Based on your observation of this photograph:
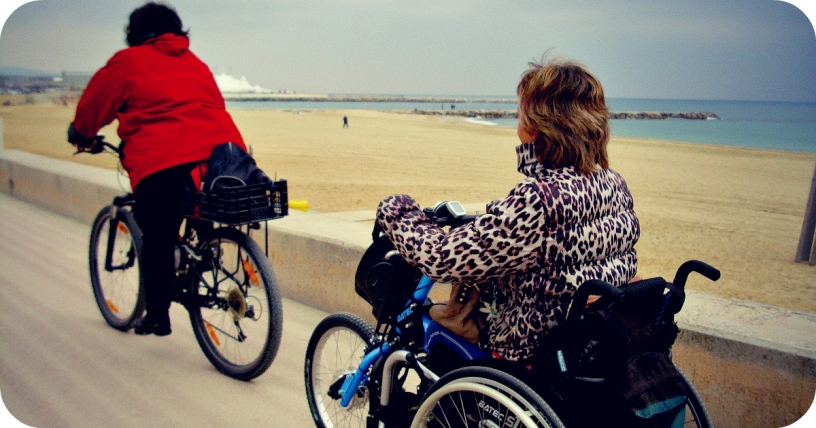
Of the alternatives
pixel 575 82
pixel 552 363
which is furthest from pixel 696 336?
pixel 575 82

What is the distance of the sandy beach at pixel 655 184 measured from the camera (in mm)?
7914

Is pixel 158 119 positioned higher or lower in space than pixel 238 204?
higher

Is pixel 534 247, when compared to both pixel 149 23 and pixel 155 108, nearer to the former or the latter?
pixel 155 108

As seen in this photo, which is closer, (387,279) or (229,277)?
(387,279)

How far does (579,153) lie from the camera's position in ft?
6.58

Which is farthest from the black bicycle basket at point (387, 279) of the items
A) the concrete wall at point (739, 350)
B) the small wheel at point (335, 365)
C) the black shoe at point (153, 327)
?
the black shoe at point (153, 327)

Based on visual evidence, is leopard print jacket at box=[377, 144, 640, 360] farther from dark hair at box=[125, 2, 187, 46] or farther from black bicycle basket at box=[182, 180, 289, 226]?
dark hair at box=[125, 2, 187, 46]

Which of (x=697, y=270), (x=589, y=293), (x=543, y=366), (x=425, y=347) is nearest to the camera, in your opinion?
(x=589, y=293)

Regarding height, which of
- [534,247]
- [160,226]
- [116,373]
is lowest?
[116,373]

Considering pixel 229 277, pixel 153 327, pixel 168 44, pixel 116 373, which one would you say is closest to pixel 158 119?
pixel 168 44

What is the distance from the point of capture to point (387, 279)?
2453mm

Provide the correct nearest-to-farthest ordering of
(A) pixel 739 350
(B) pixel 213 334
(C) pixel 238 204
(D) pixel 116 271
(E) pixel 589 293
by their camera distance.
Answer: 1. (E) pixel 589 293
2. (A) pixel 739 350
3. (C) pixel 238 204
4. (B) pixel 213 334
5. (D) pixel 116 271

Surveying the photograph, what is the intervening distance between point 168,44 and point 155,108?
401 millimetres

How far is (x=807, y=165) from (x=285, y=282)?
898 inches
